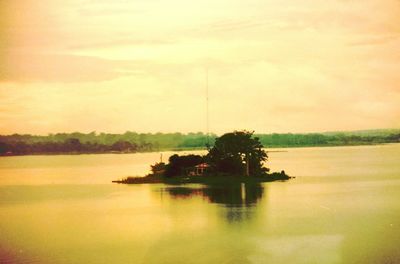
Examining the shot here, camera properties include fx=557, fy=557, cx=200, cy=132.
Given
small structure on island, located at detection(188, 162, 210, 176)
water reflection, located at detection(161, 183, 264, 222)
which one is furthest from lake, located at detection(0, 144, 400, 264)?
small structure on island, located at detection(188, 162, 210, 176)

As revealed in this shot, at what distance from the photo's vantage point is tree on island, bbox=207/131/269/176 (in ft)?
48.2

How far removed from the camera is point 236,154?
14828mm

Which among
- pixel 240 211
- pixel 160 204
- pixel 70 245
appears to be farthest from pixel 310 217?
pixel 70 245

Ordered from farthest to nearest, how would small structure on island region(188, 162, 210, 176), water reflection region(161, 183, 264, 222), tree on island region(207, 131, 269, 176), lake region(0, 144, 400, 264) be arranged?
1. small structure on island region(188, 162, 210, 176)
2. tree on island region(207, 131, 269, 176)
3. water reflection region(161, 183, 264, 222)
4. lake region(0, 144, 400, 264)

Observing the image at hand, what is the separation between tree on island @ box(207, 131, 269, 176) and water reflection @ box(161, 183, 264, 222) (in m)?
0.74

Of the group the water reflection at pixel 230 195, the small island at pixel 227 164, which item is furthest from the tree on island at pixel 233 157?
the water reflection at pixel 230 195

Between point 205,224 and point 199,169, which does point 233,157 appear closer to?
point 199,169

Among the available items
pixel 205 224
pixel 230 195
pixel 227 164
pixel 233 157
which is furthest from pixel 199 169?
pixel 205 224

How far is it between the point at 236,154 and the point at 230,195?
2.49 meters

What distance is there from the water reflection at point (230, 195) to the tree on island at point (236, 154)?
738mm

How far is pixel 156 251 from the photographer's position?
23.9 feet

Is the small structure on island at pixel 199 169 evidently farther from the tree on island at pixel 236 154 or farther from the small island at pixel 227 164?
the tree on island at pixel 236 154

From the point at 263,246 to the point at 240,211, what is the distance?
2.92 metres

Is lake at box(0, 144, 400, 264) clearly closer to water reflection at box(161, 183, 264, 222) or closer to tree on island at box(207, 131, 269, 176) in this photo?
water reflection at box(161, 183, 264, 222)
